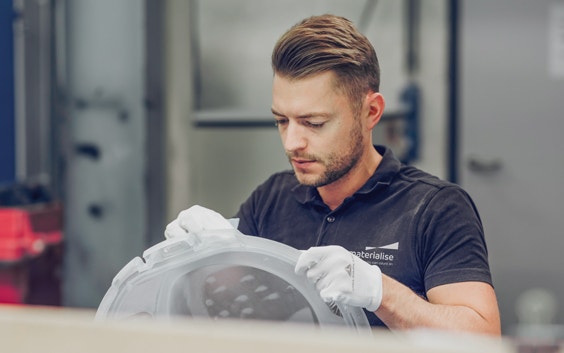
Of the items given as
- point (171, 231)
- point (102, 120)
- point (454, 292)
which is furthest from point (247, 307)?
point (102, 120)

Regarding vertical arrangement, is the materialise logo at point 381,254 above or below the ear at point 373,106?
below

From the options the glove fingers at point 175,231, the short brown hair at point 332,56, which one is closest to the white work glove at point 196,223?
the glove fingers at point 175,231

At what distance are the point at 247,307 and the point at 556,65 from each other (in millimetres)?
2533

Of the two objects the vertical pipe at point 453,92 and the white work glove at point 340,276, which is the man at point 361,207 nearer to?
the white work glove at point 340,276

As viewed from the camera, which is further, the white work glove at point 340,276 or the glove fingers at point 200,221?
the glove fingers at point 200,221

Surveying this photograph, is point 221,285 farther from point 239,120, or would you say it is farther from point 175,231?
point 239,120

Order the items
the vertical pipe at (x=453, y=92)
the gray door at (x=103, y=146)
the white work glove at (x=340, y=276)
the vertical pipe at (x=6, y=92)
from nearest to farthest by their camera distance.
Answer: the white work glove at (x=340, y=276) < the gray door at (x=103, y=146) < the vertical pipe at (x=453, y=92) < the vertical pipe at (x=6, y=92)

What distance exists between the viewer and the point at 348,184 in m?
1.62

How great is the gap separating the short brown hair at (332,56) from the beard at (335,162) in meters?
0.07

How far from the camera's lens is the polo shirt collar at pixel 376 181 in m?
1.59

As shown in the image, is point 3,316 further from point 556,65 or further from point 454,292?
point 556,65

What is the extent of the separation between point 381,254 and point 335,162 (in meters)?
0.20

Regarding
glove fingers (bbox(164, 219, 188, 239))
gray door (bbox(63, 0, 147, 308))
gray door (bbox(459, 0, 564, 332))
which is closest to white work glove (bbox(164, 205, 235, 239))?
glove fingers (bbox(164, 219, 188, 239))

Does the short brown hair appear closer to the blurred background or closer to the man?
the man
